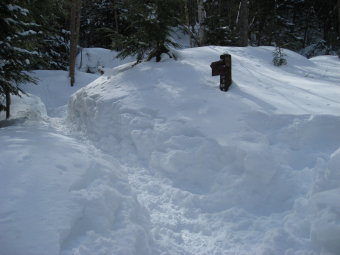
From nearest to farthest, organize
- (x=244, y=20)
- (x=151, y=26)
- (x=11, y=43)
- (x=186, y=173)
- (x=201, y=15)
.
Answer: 1. (x=186, y=173)
2. (x=11, y=43)
3. (x=151, y=26)
4. (x=201, y=15)
5. (x=244, y=20)

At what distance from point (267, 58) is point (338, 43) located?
11504 millimetres

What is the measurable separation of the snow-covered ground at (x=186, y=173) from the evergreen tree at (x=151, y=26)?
53.6 inches

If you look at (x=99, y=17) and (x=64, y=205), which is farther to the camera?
(x=99, y=17)

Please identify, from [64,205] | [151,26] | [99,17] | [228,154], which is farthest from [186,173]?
[99,17]

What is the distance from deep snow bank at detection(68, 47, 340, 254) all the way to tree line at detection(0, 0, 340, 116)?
1.56m

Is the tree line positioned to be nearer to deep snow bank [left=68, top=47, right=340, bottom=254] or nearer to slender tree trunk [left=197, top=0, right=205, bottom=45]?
slender tree trunk [left=197, top=0, right=205, bottom=45]

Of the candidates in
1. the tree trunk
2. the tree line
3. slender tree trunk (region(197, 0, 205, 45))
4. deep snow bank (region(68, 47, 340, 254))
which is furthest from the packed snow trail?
the tree trunk

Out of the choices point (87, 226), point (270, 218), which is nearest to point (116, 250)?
point (87, 226)

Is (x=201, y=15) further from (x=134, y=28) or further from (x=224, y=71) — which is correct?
(x=224, y=71)

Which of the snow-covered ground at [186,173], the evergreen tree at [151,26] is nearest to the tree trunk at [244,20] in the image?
the evergreen tree at [151,26]

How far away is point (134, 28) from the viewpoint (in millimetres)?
11609

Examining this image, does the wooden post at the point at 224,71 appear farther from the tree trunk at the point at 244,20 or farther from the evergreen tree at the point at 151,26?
the tree trunk at the point at 244,20

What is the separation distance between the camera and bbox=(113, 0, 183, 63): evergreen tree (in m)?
8.46

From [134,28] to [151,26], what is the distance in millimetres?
3451
